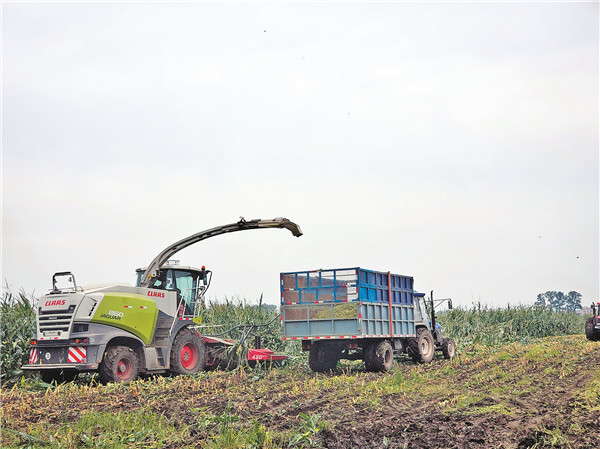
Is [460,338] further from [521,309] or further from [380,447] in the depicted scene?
[380,447]

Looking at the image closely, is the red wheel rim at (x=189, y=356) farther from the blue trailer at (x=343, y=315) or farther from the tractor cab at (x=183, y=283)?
the blue trailer at (x=343, y=315)

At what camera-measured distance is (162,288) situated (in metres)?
16.9

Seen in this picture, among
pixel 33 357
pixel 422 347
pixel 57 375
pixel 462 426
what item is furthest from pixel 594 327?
pixel 33 357

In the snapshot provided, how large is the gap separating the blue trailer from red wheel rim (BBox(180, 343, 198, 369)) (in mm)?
2466

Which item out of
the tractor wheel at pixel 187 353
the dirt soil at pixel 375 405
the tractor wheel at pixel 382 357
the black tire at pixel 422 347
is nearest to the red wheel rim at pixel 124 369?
the dirt soil at pixel 375 405

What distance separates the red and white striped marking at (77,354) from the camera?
1408 centimetres

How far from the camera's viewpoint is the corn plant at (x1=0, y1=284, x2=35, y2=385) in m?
15.2

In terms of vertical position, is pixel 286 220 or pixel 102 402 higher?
pixel 286 220

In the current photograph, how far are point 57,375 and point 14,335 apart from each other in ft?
5.96

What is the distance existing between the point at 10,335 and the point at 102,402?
16.8 ft

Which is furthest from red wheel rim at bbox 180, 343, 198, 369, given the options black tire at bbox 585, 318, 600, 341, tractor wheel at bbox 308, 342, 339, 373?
black tire at bbox 585, 318, 600, 341

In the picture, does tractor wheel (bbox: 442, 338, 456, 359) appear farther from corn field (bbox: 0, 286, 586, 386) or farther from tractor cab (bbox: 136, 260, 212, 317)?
tractor cab (bbox: 136, 260, 212, 317)

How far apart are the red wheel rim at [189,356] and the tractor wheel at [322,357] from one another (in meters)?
3.19

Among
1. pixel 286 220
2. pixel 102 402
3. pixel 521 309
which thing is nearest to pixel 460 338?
pixel 521 309
